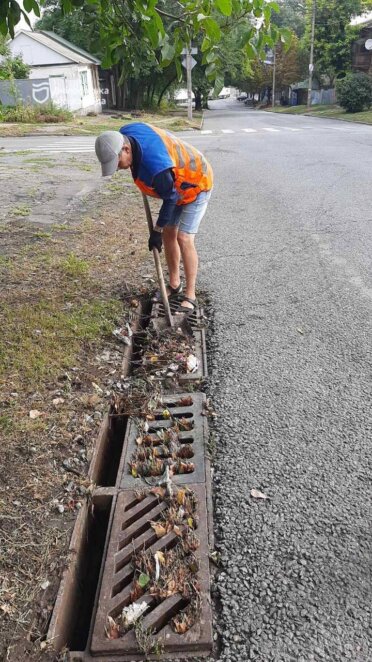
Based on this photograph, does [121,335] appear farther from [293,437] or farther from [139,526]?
[139,526]

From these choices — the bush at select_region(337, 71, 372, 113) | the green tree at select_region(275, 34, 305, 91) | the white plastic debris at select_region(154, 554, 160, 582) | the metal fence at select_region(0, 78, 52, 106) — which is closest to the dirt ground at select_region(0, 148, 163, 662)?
the white plastic debris at select_region(154, 554, 160, 582)

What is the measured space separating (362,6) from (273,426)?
53.8m

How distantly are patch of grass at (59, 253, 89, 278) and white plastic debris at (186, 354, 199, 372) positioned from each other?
1.78 meters

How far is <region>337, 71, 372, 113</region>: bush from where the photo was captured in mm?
32500

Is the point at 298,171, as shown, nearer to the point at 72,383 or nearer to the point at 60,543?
the point at 72,383

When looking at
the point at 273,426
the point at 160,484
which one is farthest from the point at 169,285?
the point at 160,484

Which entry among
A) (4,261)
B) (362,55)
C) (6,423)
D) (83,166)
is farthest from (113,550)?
(362,55)

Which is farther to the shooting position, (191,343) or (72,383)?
(191,343)

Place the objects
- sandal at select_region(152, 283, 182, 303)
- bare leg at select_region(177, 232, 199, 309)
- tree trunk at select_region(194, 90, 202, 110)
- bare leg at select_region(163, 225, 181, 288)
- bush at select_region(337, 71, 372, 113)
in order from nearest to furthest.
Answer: bare leg at select_region(177, 232, 199, 309), bare leg at select_region(163, 225, 181, 288), sandal at select_region(152, 283, 182, 303), bush at select_region(337, 71, 372, 113), tree trunk at select_region(194, 90, 202, 110)

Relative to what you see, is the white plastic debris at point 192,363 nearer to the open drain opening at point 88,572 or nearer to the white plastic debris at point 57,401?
the white plastic debris at point 57,401

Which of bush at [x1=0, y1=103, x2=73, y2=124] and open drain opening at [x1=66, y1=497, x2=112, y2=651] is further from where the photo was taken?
bush at [x1=0, y1=103, x2=73, y2=124]

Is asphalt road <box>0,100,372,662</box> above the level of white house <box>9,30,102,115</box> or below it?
below

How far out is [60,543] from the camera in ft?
7.07

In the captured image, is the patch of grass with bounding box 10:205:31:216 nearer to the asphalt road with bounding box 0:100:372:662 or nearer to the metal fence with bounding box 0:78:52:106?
the asphalt road with bounding box 0:100:372:662
